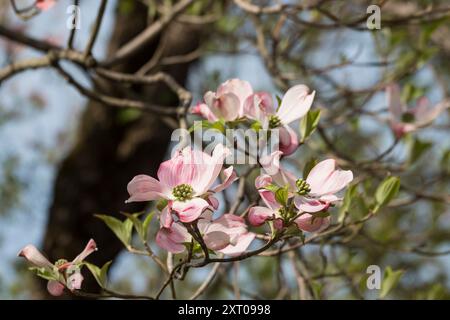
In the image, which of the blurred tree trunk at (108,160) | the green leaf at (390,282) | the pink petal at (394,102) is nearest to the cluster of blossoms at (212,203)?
the green leaf at (390,282)

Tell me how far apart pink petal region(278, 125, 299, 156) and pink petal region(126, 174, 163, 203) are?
196mm

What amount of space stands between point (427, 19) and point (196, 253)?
0.85m

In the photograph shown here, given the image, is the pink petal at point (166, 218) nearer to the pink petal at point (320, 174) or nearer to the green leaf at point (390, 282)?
the pink petal at point (320, 174)

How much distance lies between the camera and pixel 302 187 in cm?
69

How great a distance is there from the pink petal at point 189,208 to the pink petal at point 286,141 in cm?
19

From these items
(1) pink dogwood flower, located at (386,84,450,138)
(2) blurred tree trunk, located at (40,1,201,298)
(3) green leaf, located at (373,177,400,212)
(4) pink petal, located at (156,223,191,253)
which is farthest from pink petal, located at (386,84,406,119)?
(2) blurred tree trunk, located at (40,1,201,298)

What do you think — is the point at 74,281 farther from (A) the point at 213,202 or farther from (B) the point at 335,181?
(B) the point at 335,181

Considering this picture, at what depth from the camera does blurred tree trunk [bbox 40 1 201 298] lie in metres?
2.19

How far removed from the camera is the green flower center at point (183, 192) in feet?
2.13

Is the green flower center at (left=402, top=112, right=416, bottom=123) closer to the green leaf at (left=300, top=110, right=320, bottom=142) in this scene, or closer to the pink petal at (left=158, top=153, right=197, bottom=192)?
the green leaf at (left=300, top=110, right=320, bottom=142)

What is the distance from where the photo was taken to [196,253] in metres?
0.72

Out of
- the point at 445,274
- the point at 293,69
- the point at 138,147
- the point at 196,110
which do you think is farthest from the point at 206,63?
the point at 196,110

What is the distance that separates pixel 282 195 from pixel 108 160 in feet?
5.72
